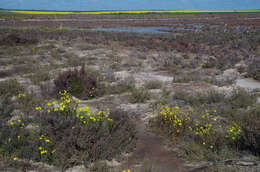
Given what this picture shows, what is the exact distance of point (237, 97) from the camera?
5.87 metres

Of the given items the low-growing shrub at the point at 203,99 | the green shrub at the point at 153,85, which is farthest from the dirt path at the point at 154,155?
the green shrub at the point at 153,85

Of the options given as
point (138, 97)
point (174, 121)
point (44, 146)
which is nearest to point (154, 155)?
point (174, 121)

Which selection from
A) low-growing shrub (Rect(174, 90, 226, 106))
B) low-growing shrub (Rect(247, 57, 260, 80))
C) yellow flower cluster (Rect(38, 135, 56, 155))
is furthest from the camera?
low-growing shrub (Rect(247, 57, 260, 80))

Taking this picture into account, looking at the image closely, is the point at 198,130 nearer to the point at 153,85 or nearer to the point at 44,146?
the point at 44,146

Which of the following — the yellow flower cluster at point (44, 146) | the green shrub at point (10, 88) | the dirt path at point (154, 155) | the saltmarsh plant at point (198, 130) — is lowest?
the dirt path at point (154, 155)

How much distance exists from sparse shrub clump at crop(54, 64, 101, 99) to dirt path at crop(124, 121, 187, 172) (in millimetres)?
2689

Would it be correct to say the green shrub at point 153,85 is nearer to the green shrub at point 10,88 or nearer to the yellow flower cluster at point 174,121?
the yellow flower cluster at point 174,121

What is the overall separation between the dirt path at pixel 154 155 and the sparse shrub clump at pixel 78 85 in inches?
106

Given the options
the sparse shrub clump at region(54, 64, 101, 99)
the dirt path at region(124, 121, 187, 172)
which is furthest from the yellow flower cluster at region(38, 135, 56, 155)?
the sparse shrub clump at region(54, 64, 101, 99)

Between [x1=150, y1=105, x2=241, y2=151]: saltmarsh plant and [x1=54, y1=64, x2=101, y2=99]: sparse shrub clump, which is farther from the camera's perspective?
[x1=54, y1=64, x2=101, y2=99]: sparse shrub clump

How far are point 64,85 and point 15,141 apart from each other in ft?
10.3

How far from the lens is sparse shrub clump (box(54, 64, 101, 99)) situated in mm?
6312

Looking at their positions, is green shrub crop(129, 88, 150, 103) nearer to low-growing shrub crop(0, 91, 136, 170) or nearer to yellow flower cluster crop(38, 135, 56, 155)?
low-growing shrub crop(0, 91, 136, 170)

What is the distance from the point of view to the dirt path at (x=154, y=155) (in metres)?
3.28
